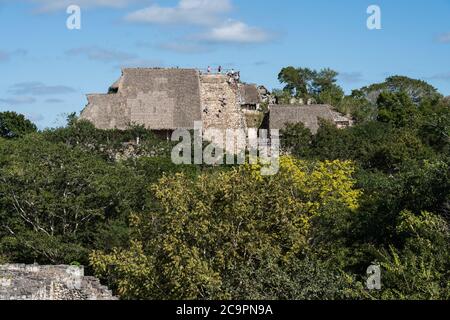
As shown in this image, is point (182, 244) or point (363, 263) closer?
point (182, 244)

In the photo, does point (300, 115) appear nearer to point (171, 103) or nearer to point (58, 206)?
point (171, 103)

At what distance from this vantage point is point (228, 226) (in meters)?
21.0

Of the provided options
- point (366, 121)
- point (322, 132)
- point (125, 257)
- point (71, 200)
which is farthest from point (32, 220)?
point (366, 121)

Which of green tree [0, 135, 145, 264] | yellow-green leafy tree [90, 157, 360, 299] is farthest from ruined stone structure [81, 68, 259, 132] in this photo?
yellow-green leafy tree [90, 157, 360, 299]

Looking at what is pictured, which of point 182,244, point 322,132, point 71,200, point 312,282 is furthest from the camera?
point 322,132

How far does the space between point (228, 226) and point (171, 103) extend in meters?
30.2

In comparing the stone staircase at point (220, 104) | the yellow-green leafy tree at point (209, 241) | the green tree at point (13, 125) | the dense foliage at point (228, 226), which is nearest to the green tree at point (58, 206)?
the dense foliage at point (228, 226)

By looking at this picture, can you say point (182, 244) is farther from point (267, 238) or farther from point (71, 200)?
point (71, 200)

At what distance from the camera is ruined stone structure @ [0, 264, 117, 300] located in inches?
738

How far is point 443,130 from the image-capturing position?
100.0 feet

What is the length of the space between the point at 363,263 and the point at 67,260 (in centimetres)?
Answer: 983

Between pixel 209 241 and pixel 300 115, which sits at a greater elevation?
pixel 300 115

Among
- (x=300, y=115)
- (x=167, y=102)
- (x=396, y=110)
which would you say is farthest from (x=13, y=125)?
(x=396, y=110)

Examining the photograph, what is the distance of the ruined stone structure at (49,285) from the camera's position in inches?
738
